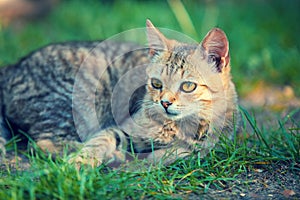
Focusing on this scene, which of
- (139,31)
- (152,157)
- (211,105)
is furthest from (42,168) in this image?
(139,31)

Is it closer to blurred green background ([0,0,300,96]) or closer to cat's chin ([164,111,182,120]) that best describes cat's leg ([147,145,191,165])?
cat's chin ([164,111,182,120])

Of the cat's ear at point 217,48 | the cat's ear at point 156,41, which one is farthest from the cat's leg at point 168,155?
the cat's ear at point 156,41

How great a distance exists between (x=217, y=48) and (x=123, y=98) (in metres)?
1.11

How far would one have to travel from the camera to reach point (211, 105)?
354 cm

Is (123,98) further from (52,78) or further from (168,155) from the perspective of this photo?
(168,155)

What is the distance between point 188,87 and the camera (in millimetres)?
3412

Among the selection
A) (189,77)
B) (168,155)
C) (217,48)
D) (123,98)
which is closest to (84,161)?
(168,155)

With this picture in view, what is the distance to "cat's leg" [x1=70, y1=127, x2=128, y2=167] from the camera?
3.57 m

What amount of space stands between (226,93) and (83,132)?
1.28 metres

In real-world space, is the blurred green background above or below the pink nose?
above

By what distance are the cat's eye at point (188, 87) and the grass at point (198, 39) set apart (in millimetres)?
457

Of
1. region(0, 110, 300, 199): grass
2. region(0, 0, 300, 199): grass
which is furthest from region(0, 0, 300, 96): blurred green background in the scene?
region(0, 110, 300, 199): grass

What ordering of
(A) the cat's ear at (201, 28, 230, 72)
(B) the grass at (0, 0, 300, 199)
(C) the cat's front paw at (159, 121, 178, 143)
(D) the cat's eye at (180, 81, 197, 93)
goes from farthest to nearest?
(C) the cat's front paw at (159, 121, 178, 143) < (D) the cat's eye at (180, 81, 197, 93) < (A) the cat's ear at (201, 28, 230, 72) < (B) the grass at (0, 0, 300, 199)

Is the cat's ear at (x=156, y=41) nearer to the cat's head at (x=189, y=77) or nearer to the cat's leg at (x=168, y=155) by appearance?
the cat's head at (x=189, y=77)
